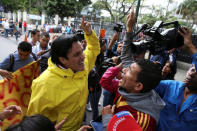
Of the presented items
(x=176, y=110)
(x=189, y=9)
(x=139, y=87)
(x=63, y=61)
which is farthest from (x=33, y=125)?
(x=189, y=9)

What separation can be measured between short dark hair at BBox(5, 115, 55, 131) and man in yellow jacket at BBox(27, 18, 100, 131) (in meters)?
0.33

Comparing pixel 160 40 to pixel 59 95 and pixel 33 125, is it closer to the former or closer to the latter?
pixel 59 95

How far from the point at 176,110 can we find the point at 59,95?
98 centimetres

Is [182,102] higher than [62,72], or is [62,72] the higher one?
[62,72]

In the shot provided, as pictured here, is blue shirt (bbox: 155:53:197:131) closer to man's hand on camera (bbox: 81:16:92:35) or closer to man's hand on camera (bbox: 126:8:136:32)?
man's hand on camera (bbox: 126:8:136:32)

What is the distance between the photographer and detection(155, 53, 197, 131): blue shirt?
1219 millimetres

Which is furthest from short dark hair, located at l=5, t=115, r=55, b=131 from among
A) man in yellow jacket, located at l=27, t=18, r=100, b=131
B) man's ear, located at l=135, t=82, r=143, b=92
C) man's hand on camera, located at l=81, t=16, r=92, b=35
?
man's hand on camera, located at l=81, t=16, r=92, b=35

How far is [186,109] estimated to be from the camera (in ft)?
4.04

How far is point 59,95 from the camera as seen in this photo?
134 cm

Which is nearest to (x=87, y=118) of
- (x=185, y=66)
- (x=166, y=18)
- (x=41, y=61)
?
(x=41, y=61)

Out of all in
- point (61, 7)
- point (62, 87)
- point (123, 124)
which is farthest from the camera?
point (61, 7)

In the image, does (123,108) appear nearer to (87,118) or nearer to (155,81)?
(155,81)

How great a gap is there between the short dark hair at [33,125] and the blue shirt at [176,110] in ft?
3.05

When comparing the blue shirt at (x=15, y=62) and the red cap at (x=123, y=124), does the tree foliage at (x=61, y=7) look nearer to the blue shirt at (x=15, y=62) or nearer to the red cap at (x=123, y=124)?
the blue shirt at (x=15, y=62)
